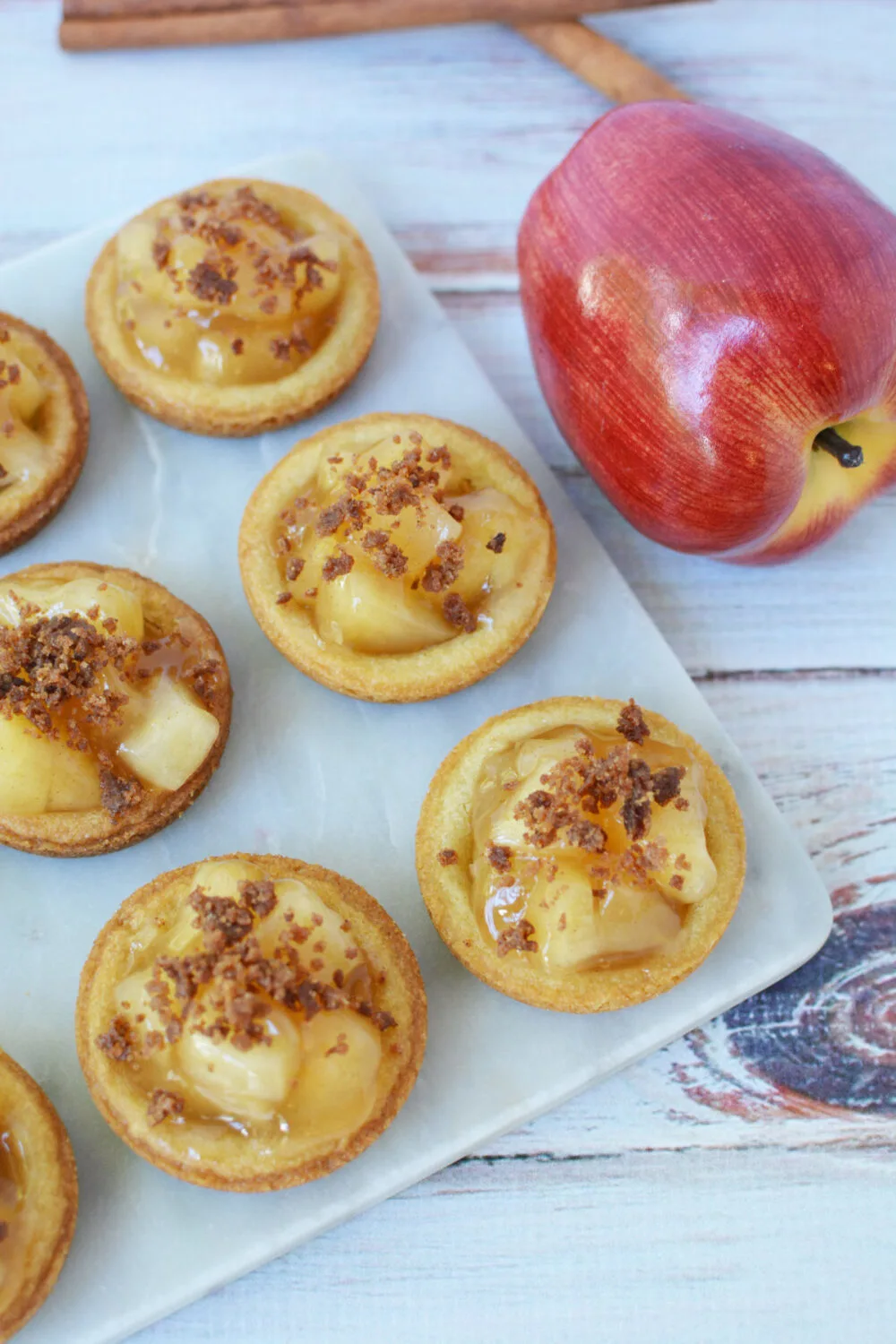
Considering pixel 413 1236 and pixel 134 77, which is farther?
pixel 134 77

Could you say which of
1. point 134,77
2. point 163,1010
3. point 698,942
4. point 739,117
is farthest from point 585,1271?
point 134,77

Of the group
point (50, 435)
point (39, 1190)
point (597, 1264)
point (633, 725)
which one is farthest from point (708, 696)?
point (39, 1190)

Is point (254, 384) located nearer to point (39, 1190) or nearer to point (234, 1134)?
point (234, 1134)

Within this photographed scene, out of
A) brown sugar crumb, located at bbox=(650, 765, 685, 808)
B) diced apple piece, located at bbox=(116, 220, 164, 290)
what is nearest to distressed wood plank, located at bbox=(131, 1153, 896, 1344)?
brown sugar crumb, located at bbox=(650, 765, 685, 808)

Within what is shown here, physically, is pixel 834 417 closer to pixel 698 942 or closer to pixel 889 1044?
pixel 698 942

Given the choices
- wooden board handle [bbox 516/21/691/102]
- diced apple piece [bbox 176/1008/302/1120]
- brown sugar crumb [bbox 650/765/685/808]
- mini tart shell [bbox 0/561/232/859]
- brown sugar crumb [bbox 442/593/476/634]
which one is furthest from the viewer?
wooden board handle [bbox 516/21/691/102]

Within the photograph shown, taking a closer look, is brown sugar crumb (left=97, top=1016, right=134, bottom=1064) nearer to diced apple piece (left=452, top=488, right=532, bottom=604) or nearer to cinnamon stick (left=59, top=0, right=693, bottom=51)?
diced apple piece (left=452, top=488, right=532, bottom=604)

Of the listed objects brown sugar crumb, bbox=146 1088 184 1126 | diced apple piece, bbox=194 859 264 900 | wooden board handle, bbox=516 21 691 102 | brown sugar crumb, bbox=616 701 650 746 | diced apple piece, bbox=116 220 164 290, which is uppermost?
wooden board handle, bbox=516 21 691 102
